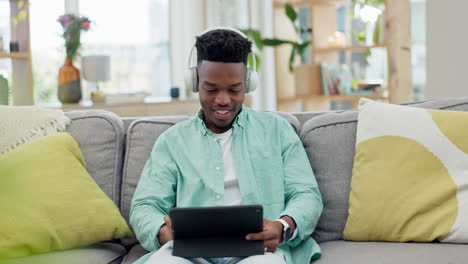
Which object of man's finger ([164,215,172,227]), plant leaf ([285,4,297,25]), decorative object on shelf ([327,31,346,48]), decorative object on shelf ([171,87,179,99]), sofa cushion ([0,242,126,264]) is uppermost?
plant leaf ([285,4,297,25])

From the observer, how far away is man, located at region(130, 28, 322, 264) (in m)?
1.60

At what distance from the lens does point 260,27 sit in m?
5.80

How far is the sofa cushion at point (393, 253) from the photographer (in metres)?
1.49

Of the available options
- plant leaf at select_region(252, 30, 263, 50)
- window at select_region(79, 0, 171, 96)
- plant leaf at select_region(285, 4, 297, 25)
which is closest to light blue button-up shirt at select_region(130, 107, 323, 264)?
plant leaf at select_region(252, 30, 263, 50)

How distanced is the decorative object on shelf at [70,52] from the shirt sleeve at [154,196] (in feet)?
7.32

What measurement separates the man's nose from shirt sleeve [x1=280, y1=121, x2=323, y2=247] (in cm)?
20

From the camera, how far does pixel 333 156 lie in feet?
5.98

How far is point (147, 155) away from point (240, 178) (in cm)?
38

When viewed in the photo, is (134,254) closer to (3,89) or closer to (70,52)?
(3,89)

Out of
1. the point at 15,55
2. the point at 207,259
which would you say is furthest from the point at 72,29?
the point at 207,259

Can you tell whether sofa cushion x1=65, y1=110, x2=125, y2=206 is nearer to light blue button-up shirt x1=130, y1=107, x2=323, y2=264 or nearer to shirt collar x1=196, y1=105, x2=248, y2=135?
light blue button-up shirt x1=130, y1=107, x2=323, y2=264

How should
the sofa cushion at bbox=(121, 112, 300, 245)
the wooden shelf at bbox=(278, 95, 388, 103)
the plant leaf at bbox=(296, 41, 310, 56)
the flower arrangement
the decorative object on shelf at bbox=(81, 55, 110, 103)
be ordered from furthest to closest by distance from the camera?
the plant leaf at bbox=(296, 41, 310, 56) → the wooden shelf at bbox=(278, 95, 388, 103) → the decorative object on shelf at bbox=(81, 55, 110, 103) → the flower arrangement → the sofa cushion at bbox=(121, 112, 300, 245)

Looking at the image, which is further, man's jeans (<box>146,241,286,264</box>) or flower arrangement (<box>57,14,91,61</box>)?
flower arrangement (<box>57,14,91,61</box>)

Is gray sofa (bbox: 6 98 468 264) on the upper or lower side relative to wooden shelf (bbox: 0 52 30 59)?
lower
